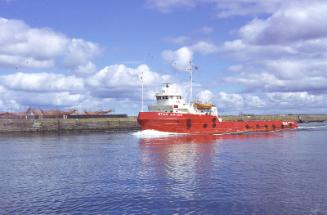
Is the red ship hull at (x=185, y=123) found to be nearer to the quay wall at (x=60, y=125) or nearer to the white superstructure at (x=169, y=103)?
the white superstructure at (x=169, y=103)

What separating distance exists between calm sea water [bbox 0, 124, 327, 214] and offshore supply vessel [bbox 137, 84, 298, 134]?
88.8 ft

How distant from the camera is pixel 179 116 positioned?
79750mm

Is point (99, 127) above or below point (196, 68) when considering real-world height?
below

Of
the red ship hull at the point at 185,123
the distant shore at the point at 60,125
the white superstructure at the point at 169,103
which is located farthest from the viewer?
the distant shore at the point at 60,125

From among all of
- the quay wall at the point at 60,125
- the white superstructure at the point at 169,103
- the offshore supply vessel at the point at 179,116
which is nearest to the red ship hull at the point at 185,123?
the offshore supply vessel at the point at 179,116

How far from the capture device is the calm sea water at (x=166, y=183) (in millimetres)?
24719

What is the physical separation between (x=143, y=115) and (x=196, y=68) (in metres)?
20.4

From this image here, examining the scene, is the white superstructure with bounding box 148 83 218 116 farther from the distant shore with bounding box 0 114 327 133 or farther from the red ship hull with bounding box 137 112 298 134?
the distant shore with bounding box 0 114 327 133

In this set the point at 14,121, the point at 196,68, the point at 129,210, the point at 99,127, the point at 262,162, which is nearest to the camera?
the point at 129,210

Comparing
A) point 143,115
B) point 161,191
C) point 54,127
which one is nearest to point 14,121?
point 54,127

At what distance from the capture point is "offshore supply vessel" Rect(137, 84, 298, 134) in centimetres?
7812

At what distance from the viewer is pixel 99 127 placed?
121 meters

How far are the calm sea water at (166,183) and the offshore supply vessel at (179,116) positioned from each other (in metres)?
27.1

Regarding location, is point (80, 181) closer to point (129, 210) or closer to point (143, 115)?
point (129, 210)
